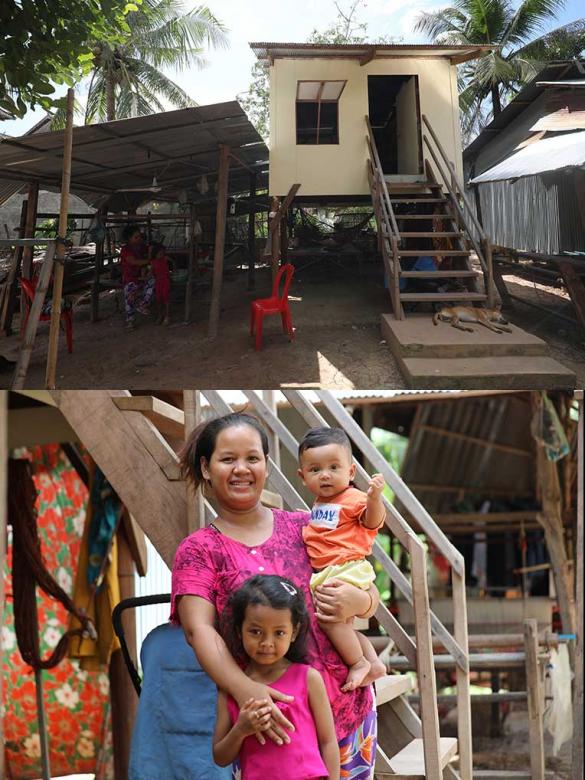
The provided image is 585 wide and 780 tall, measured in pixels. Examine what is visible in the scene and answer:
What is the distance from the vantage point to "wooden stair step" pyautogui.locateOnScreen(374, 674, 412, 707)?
6.58 ft

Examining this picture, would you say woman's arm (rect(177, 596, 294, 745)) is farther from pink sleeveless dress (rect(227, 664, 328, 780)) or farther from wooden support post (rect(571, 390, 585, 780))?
wooden support post (rect(571, 390, 585, 780))

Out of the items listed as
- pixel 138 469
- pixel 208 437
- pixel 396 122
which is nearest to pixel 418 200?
pixel 396 122

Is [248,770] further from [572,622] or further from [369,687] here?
[572,622]

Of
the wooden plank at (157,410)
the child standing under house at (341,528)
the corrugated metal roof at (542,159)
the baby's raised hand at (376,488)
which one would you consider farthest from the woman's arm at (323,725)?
the corrugated metal roof at (542,159)

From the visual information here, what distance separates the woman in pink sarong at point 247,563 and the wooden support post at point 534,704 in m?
2.04

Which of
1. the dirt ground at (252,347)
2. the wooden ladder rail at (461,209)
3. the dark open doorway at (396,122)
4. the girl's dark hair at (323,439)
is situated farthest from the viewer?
the dark open doorway at (396,122)

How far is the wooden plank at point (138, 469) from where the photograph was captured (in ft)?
6.08

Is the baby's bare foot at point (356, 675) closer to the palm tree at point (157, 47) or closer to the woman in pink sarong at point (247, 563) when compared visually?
Answer: the woman in pink sarong at point (247, 563)

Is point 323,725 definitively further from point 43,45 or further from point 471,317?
point 43,45

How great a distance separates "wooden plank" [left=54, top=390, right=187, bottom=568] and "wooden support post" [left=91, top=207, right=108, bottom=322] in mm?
1334

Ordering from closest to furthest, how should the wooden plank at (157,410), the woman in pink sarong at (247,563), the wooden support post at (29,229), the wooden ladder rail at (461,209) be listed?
the woman in pink sarong at (247,563) < the wooden plank at (157,410) < the wooden ladder rail at (461,209) < the wooden support post at (29,229)

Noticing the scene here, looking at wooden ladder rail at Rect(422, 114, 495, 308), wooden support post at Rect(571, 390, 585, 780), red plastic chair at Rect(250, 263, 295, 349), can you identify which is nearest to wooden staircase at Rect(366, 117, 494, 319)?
wooden ladder rail at Rect(422, 114, 495, 308)

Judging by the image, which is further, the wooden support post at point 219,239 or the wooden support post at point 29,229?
the wooden support post at point 29,229

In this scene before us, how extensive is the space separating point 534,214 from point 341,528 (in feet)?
7.59
